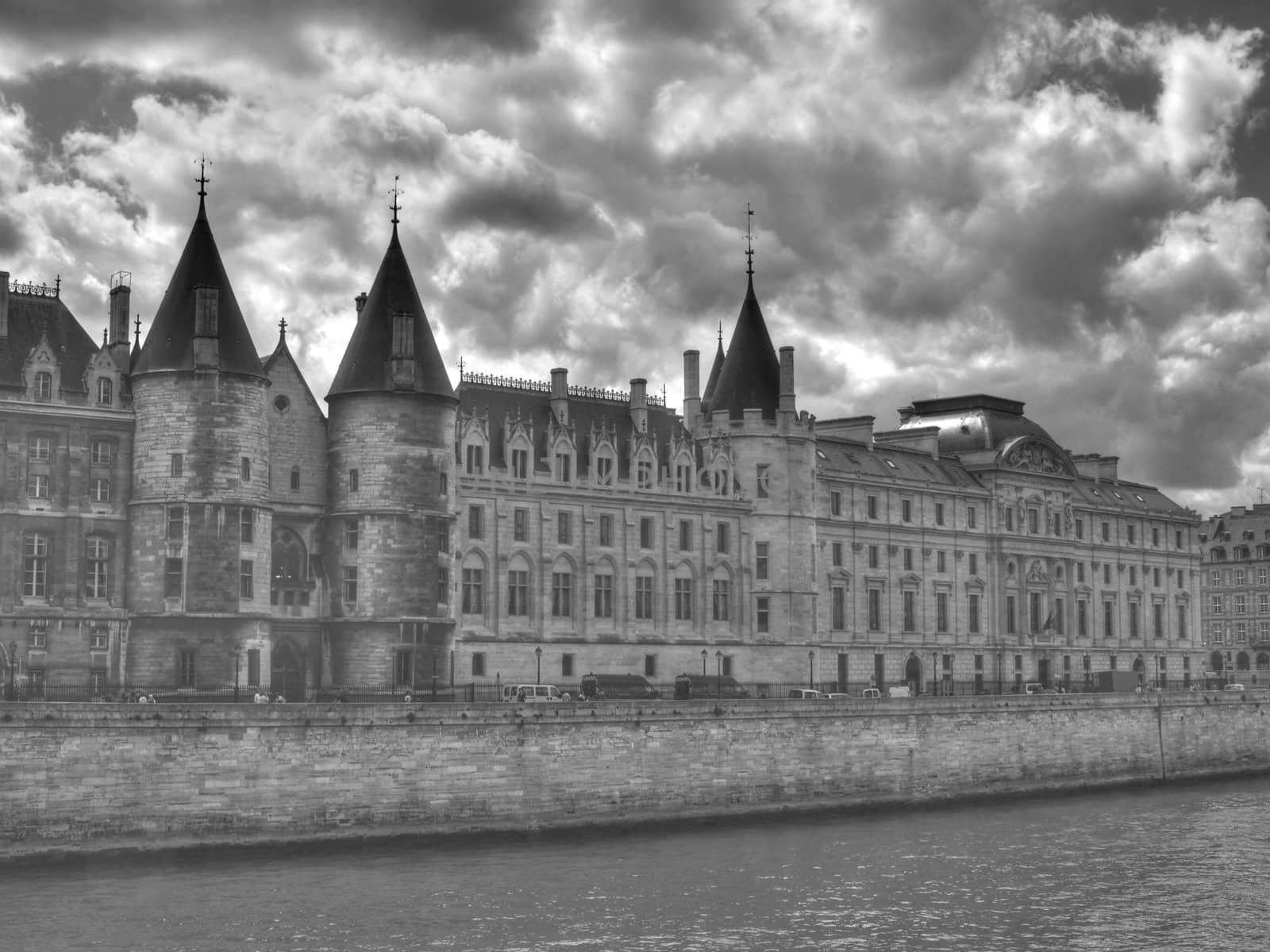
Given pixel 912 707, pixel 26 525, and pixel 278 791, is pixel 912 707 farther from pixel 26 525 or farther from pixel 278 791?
pixel 26 525

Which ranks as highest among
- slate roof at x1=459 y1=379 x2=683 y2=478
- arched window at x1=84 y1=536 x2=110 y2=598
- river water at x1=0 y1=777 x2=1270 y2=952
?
slate roof at x1=459 y1=379 x2=683 y2=478

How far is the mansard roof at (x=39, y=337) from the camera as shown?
6869 cm

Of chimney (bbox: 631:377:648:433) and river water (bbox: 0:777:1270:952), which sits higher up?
chimney (bbox: 631:377:648:433)

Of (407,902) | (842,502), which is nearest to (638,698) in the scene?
(407,902)

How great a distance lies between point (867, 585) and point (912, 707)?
91.1 feet

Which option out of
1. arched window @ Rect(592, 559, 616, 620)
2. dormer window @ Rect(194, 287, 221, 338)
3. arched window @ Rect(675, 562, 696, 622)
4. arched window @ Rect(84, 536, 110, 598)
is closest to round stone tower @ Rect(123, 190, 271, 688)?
dormer window @ Rect(194, 287, 221, 338)

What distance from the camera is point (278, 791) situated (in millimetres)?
56625

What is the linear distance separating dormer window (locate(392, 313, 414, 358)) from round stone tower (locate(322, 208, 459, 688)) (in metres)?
0.03

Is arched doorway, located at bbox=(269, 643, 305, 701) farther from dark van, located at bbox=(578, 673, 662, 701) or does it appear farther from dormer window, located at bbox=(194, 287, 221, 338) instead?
dormer window, located at bbox=(194, 287, 221, 338)

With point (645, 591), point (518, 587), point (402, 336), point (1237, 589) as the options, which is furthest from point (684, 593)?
point (1237, 589)

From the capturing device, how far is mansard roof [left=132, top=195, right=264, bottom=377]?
69188mm

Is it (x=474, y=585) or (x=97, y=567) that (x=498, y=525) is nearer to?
(x=474, y=585)

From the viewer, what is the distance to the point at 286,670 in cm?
7369

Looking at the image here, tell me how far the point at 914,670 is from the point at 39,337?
5439 cm
